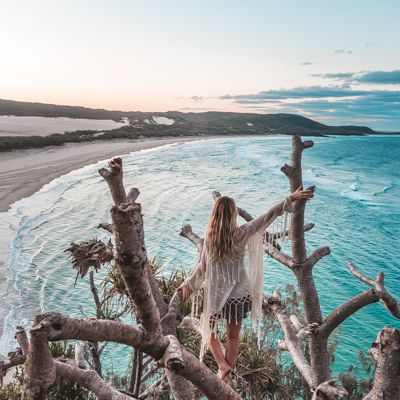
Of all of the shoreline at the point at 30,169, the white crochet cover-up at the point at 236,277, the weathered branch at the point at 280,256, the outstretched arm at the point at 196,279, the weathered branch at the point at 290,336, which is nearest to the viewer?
the outstretched arm at the point at 196,279

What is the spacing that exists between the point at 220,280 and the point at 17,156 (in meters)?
42.6

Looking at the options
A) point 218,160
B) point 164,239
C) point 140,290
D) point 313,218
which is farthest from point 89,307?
point 218,160

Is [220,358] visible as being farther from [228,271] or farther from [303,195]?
[303,195]

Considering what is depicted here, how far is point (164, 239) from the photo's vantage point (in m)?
21.0

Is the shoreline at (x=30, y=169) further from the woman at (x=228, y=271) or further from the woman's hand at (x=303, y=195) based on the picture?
the woman's hand at (x=303, y=195)

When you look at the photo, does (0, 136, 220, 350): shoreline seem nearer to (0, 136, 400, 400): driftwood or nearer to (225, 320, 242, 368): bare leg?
(225, 320, 242, 368): bare leg

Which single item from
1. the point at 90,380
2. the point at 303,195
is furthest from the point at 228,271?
the point at 90,380

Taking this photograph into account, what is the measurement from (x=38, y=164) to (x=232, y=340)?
38.8m

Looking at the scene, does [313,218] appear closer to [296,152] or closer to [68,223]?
[68,223]

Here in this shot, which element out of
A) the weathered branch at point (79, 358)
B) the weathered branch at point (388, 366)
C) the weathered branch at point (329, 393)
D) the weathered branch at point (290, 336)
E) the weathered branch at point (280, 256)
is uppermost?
the weathered branch at point (329, 393)

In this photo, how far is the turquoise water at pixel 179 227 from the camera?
13.7m

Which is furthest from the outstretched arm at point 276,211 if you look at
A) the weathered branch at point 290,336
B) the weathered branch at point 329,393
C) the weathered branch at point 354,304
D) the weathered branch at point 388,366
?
the weathered branch at point 329,393

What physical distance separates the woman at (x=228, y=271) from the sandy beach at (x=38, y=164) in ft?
70.8

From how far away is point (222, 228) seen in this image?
3.34 metres
